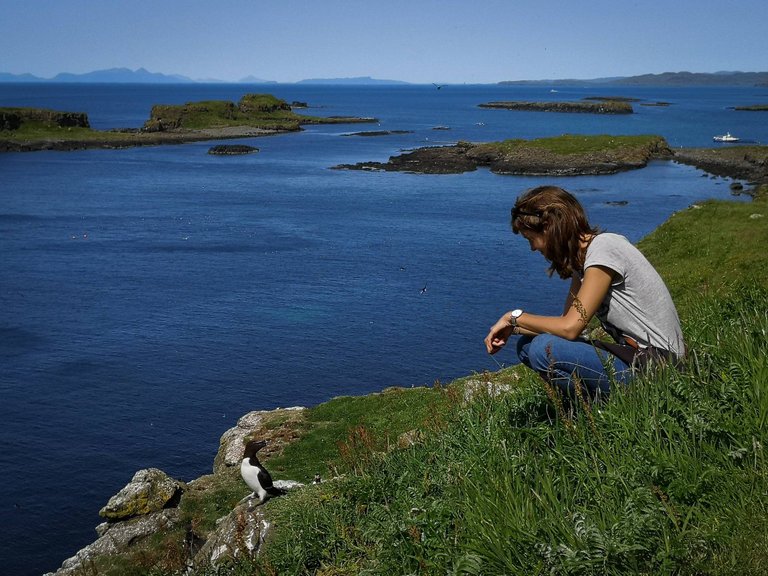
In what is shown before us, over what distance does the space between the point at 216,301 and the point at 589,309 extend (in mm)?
44013

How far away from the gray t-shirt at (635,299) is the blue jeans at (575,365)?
0.33m

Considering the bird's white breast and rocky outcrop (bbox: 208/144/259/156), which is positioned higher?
rocky outcrop (bbox: 208/144/259/156)

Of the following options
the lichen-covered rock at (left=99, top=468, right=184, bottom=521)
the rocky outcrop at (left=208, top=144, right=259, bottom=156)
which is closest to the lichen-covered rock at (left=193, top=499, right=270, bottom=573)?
the lichen-covered rock at (left=99, top=468, right=184, bottom=521)

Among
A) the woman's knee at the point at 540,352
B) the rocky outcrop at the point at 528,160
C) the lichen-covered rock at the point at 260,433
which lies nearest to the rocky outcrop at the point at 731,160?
the rocky outcrop at the point at 528,160

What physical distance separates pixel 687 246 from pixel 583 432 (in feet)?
78.3

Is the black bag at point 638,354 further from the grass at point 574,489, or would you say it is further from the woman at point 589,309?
the grass at point 574,489

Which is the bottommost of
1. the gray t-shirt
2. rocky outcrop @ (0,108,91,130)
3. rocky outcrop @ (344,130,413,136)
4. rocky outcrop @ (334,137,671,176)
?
rocky outcrop @ (334,137,671,176)

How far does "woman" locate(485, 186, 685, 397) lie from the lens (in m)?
6.44

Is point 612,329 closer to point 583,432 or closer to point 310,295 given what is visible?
point 583,432

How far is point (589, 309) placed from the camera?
6.43m

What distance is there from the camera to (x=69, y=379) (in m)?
36.6

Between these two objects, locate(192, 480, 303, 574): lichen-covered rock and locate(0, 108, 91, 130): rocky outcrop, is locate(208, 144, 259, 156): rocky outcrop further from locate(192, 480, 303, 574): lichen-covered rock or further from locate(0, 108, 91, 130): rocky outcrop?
locate(192, 480, 303, 574): lichen-covered rock

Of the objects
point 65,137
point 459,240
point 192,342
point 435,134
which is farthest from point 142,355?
point 435,134

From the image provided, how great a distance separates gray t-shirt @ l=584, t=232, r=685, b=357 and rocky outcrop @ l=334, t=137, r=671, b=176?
316 ft
